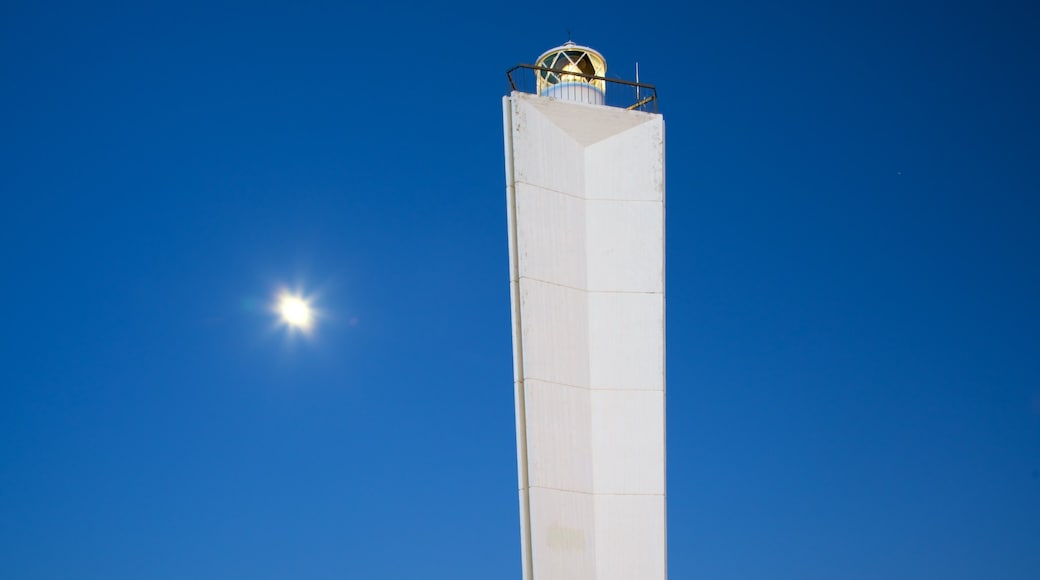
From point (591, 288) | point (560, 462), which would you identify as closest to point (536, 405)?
point (560, 462)

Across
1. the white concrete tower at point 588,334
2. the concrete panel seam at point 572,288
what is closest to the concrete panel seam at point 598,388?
the white concrete tower at point 588,334

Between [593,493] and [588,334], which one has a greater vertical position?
[588,334]

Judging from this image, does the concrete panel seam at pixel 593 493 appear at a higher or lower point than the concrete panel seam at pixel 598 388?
lower

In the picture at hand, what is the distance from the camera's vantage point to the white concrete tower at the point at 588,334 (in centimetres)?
2178

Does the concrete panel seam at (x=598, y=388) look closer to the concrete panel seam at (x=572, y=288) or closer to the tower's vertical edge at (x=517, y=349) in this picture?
the tower's vertical edge at (x=517, y=349)

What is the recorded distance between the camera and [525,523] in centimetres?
2117

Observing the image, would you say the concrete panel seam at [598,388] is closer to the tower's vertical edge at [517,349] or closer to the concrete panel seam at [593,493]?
the tower's vertical edge at [517,349]

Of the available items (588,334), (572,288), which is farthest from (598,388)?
(572,288)

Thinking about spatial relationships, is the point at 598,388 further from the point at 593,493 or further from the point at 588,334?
the point at 593,493

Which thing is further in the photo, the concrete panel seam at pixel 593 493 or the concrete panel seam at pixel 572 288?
the concrete panel seam at pixel 572 288

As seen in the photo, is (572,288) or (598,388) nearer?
(598,388)

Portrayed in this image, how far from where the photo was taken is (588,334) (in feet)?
75.8

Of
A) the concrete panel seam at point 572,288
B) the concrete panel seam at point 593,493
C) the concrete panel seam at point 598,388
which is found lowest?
the concrete panel seam at point 593,493

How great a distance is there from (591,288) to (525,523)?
517 cm
